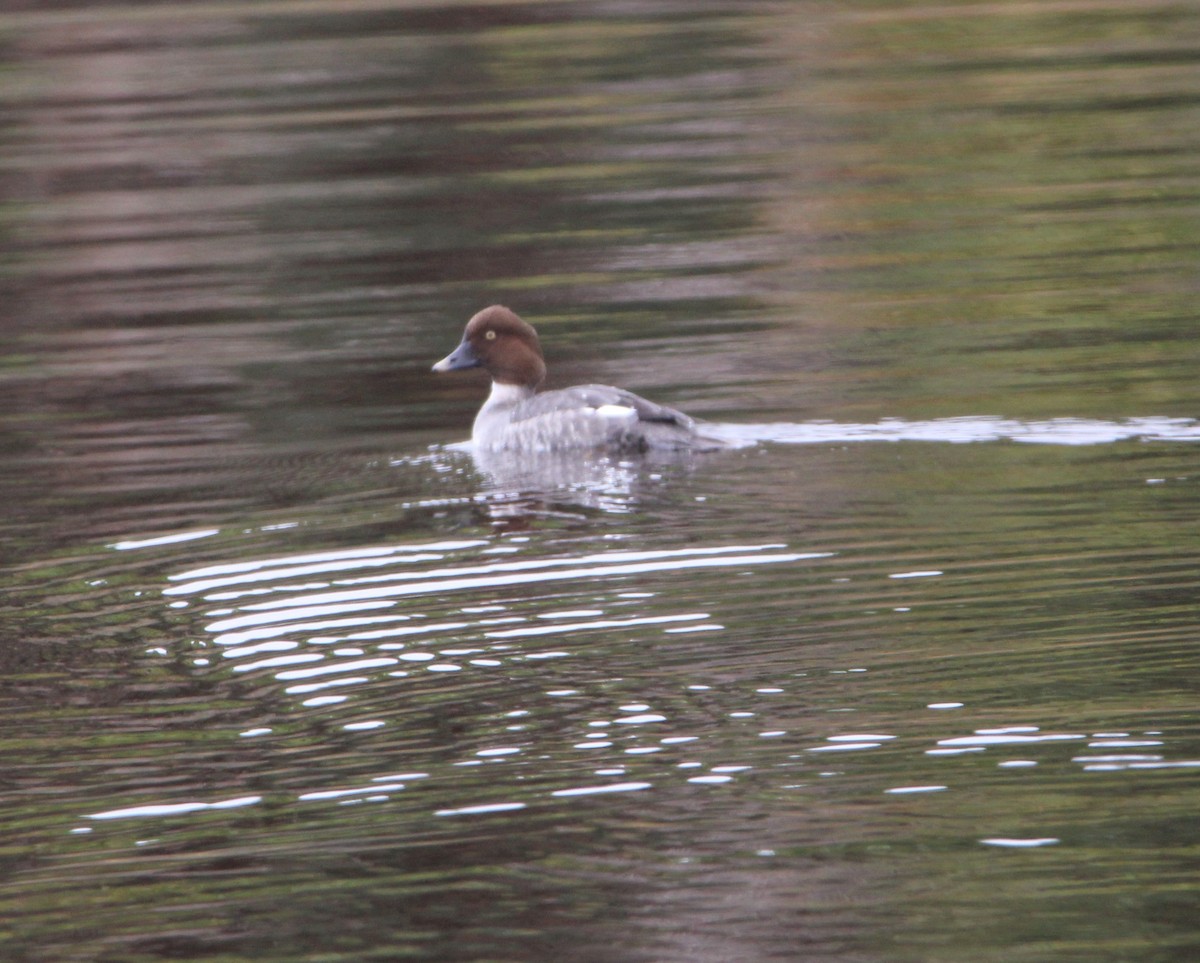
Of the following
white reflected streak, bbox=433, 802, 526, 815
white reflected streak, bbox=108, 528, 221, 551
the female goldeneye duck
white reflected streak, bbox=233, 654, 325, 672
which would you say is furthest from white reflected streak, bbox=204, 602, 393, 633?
the female goldeneye duck

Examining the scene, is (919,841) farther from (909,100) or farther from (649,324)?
(909,100)

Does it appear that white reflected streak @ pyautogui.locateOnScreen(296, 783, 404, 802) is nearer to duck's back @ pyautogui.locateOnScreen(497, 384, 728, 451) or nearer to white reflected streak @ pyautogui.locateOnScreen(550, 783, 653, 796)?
white reflected streak @ pyautogui.locateOnScreen(550, 783, 653, 796)

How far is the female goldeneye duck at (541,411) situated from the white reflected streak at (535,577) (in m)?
1.94

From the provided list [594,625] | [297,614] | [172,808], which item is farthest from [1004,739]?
[297,614]

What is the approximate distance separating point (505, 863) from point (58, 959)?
3.11 ft

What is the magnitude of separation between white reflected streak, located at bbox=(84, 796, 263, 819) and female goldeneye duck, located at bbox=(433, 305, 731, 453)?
13.9 feet

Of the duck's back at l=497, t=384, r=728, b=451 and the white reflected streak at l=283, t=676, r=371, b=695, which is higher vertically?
the duck's back at l=497, t=384, r=728, b=451

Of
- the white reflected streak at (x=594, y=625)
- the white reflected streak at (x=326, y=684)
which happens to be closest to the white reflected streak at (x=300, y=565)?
the white reflected streak at (x=594, y=625)

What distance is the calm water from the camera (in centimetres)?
475

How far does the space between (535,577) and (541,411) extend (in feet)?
9.09

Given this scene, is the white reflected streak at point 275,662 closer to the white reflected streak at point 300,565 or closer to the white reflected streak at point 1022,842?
the white reflected streak at point 300,565

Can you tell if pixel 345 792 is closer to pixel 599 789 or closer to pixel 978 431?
pixel 599 789

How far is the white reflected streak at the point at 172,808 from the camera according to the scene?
212 inches

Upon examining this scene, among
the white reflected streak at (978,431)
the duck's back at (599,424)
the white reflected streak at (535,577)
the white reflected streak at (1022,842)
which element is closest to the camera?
the white reflected streak at (1022,842)
